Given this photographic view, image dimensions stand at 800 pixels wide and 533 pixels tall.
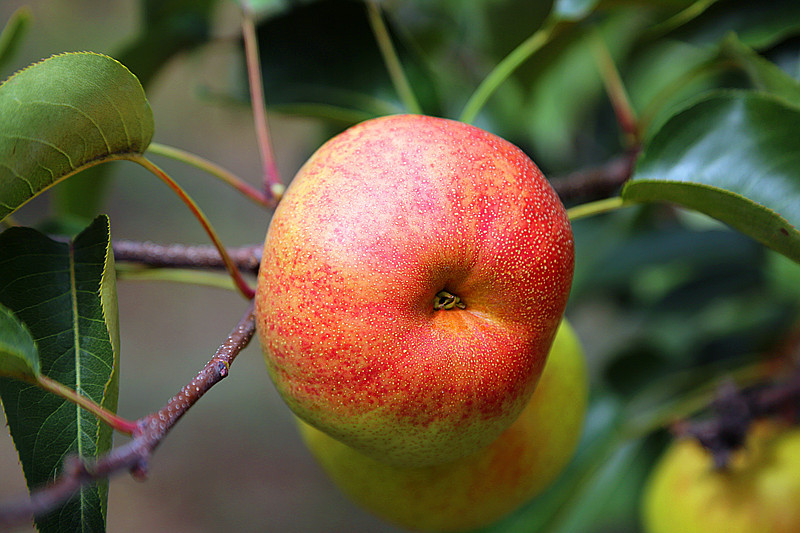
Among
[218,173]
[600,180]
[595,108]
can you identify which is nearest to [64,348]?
[218,173]

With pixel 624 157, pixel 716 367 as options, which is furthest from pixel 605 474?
pixel 624 157

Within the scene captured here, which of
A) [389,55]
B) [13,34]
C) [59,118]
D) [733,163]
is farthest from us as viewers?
[389,55]

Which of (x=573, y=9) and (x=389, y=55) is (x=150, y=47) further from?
(x=573, y=9)

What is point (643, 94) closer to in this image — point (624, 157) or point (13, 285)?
point (624, 157)

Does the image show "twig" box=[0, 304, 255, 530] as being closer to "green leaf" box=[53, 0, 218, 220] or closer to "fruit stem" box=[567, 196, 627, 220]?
"fruit stem" box=[567, 196, 627, 220]

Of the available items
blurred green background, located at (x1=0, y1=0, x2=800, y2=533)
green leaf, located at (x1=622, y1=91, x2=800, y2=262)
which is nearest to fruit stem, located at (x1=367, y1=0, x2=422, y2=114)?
blurred green background, located at (x1=0, y1=0, x2=800, y2=533)

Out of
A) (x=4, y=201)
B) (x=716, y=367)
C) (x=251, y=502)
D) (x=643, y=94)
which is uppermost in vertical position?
(x=4, y=201)

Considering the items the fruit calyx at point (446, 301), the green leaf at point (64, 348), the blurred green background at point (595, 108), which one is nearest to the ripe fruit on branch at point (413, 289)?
the fruit calyx at point (446, 301)
